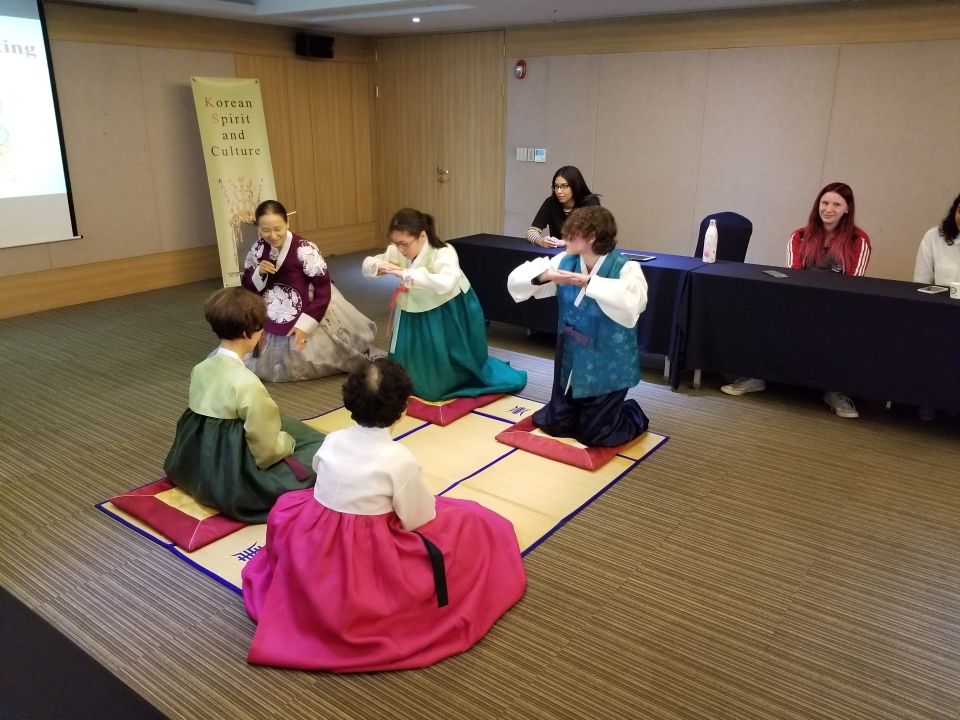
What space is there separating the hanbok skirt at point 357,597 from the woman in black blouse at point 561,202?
9.81ft

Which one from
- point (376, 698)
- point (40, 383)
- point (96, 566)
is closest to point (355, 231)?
point (40, 383)

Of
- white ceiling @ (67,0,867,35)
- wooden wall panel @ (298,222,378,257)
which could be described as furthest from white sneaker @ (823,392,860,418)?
wooden wall panel @ (298,222,378,257)

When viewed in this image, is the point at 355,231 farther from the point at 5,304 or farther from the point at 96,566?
the point at 96,566

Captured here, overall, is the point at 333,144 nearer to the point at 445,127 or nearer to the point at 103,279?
the point at 445,127

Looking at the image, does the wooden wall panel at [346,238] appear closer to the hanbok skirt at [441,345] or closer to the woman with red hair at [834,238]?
the hanbok skirt at [441,345]

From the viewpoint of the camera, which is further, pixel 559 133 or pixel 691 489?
pixel 559 133

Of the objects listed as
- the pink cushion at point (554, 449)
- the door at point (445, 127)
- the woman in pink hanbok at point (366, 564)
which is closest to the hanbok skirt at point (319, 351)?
the pink cushion at point (554, 449)

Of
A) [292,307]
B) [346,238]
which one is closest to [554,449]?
[292,307]

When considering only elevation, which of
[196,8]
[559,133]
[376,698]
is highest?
[196,8]

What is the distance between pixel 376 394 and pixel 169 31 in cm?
621

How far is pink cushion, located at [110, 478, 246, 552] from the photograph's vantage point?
279 centimetres

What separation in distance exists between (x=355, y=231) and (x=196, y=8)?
10.5 feet

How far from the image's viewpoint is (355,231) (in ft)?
29.4

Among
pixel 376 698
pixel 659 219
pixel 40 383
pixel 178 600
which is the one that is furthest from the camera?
pixel 659 219
